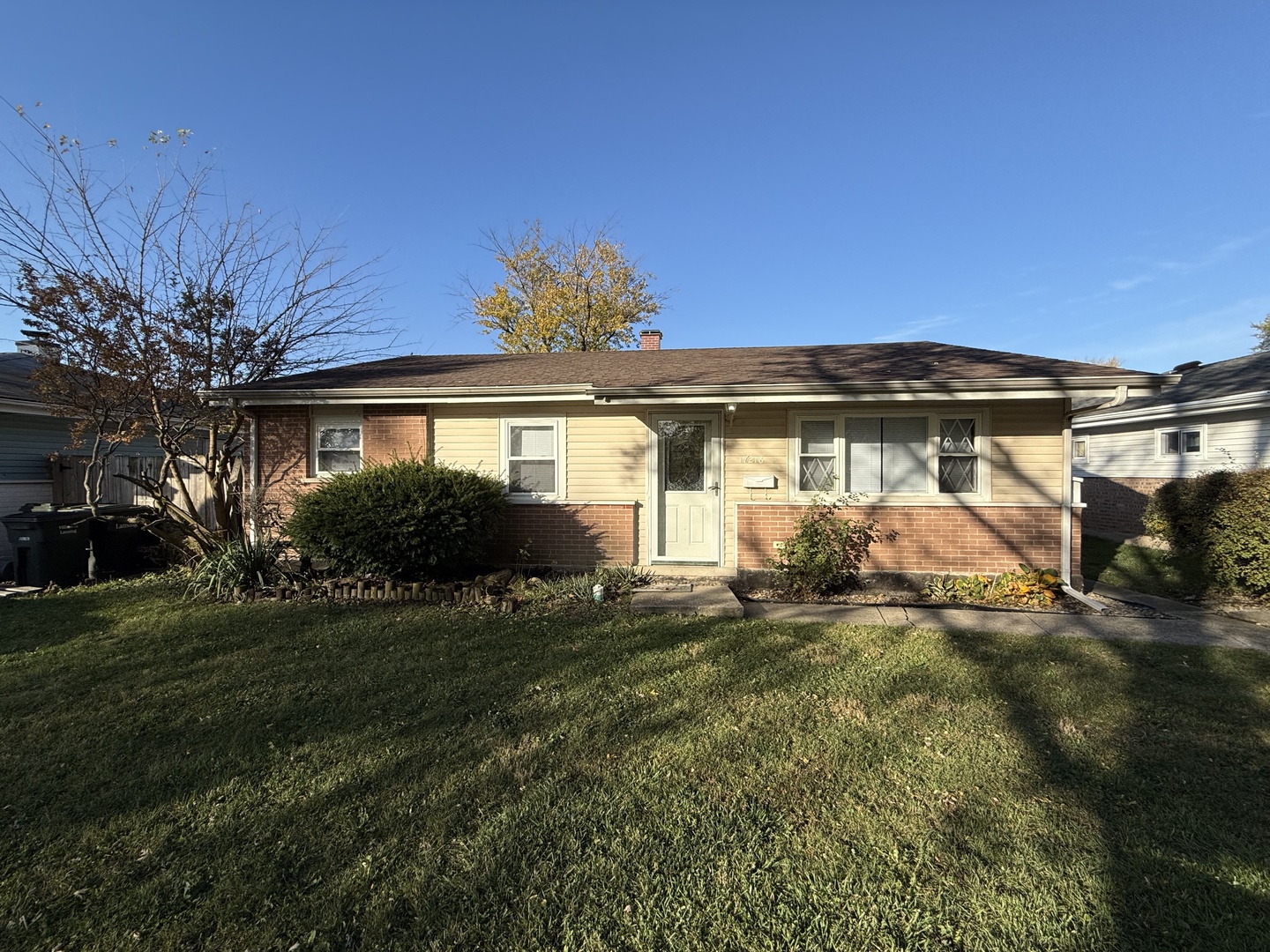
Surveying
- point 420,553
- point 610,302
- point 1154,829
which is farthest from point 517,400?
point 610,302

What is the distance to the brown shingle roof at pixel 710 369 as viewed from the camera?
23.2 ft

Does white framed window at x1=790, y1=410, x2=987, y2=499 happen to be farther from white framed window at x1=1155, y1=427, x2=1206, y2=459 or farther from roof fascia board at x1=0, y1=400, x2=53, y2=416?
roof fascia board at x1=0, y1=400, x2=53, y2=416

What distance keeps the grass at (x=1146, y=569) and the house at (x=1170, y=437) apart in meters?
0.80

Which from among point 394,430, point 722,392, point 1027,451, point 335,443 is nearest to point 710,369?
point 722,392

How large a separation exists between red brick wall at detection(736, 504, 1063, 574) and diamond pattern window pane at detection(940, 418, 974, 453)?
754mm

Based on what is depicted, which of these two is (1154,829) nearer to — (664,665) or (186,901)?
(664,665)

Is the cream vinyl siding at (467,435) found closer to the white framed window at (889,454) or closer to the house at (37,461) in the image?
the white framed window at (889,454)

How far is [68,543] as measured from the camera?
758 centimetres

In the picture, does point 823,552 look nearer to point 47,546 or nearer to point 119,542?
point 119,542

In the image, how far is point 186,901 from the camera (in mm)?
→ 2219

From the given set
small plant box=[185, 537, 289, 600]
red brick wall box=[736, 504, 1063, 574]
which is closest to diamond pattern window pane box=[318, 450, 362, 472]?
small plant box=[185, 537, 289, 600]

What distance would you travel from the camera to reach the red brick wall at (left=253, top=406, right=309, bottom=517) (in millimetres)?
8438

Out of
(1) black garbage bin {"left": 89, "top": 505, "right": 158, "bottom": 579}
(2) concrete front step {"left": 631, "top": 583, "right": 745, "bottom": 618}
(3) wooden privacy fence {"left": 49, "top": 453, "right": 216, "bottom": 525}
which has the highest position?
(3) wooden privacy fence {"left": 49, "top": 453, "right": 216, "bottom": 525}

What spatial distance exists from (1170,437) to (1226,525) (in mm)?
7011
